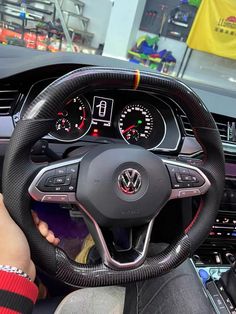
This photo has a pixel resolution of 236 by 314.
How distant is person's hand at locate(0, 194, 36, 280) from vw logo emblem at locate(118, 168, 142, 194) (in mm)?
239

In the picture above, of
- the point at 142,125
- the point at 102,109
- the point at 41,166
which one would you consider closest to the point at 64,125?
the point at 102,109

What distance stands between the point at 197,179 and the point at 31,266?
17.5 inches

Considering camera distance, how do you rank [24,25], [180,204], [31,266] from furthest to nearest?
[24,25] → [180,204] → [31,266]

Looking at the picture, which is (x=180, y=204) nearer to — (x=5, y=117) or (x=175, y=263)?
(x=175, y=263)

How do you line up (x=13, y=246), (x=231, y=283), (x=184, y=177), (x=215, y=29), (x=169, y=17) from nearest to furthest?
(x=13, y=246) → (x=184, y=177) → (x=231, y=283) → (x=215, y=29) → (x=169, y=17)

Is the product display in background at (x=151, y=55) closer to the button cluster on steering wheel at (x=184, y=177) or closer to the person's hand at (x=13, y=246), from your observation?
the button cluster on steering wheel at (x=184, y=177)

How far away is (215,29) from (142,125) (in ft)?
18.2

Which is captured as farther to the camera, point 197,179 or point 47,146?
point 47,146

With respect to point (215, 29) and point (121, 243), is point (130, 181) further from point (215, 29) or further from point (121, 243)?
point (215, 29)

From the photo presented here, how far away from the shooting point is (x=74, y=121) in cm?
114

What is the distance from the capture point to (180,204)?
1.21m

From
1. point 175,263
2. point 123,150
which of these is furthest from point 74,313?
point 123,150

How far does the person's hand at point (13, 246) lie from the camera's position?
63 centimetres

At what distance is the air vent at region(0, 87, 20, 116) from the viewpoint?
3.42 ft
